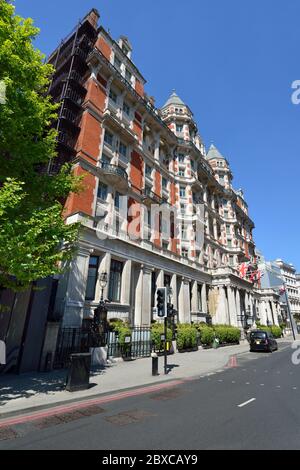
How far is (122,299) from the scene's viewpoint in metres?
20.9

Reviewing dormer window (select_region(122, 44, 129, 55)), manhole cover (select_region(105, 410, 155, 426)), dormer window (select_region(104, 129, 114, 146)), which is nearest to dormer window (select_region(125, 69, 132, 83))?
dormer window (select_region(122, 44, 129, 55))

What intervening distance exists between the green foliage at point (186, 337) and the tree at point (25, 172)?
14.5 meters

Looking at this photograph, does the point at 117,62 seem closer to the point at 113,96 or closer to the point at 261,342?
the point at 113,96

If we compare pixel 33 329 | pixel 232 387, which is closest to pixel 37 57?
pixel 33 329

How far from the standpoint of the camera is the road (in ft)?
15.7

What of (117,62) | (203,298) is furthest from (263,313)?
(117,62)

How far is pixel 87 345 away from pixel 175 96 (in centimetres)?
4208

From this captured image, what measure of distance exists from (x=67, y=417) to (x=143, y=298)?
16389mm

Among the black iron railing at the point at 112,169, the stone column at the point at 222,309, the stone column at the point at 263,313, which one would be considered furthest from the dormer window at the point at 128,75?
the stone column at the point at 263,313

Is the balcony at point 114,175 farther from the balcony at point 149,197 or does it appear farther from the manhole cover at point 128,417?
the manhole cover at point 128,417

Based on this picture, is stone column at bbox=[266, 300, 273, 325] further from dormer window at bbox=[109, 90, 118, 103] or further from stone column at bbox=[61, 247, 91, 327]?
dormer window at bbox=[109, 90, 118, 103]

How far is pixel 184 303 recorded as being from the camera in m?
28.3

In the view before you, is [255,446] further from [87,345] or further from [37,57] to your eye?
[37,57]

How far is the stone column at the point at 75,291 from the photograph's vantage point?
53.2 feet
